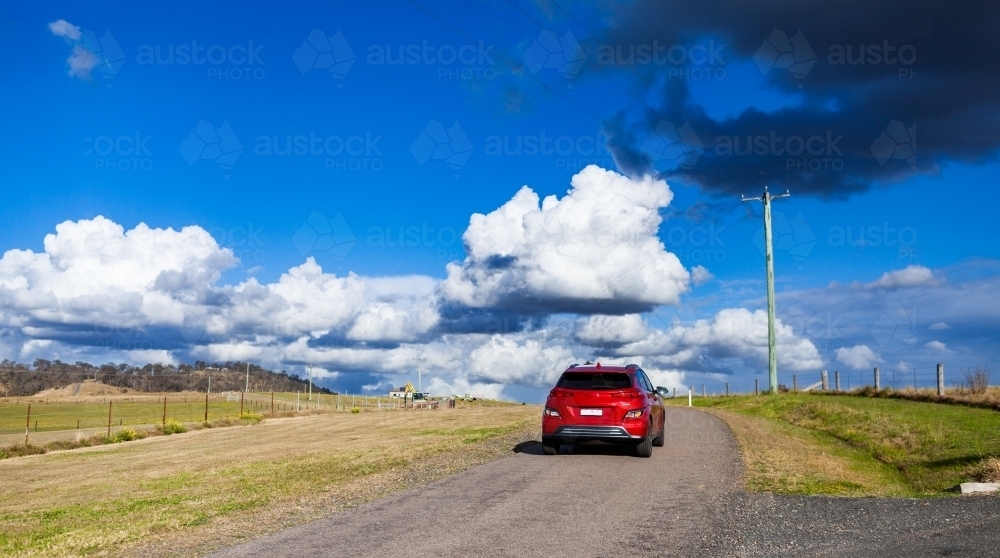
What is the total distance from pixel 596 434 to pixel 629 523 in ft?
20.4

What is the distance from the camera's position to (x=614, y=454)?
16.9 metres

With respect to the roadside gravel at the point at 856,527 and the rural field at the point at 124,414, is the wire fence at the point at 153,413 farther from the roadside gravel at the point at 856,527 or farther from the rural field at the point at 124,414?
the roadside gravel at the point at 856,527

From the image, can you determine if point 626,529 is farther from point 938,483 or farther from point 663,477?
point 938,483

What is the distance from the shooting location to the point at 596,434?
15711 millimetres

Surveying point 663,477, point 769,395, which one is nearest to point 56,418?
point 769,395

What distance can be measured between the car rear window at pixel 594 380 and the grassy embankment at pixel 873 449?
2927 mm

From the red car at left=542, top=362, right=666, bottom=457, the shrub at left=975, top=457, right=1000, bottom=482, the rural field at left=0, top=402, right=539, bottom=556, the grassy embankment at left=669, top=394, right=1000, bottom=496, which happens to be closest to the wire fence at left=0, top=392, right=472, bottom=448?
the rural field at left=0, top=402, right=539, bottom=556

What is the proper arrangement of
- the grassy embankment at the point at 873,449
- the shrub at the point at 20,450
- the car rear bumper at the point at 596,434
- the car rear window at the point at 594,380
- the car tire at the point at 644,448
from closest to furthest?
the grassy embankment at the point at 873,449 < the car rear bumper at the point at 596,434 < the car tire at the point at 644,448 < the car rear window at the point at 594,380 < the shrub at the point at 20,450

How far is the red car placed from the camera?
15.7 meters

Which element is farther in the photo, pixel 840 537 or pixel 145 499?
pixel 145 499

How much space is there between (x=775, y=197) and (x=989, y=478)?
31.1 m

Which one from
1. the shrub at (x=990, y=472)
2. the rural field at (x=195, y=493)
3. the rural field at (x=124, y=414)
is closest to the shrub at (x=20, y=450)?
the rural field at (x=124, y=414)

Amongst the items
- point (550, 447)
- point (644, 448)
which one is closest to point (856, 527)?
point (644, 448)

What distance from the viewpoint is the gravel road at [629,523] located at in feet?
26.4
